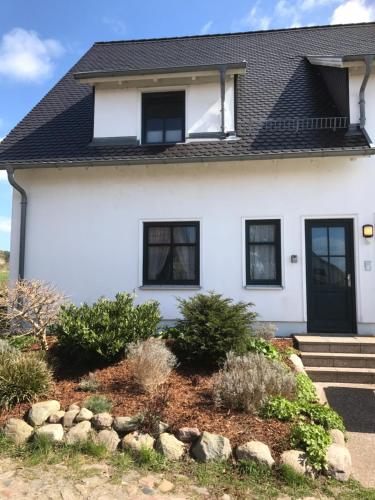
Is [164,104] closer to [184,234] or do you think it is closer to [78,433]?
[184,234]

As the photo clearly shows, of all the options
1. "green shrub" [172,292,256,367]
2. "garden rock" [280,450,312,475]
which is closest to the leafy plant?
"green shrub" [172,292,256,367]

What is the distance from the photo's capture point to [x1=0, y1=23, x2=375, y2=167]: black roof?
→ 7.50 m

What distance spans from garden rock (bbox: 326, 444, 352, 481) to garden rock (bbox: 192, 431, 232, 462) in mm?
899

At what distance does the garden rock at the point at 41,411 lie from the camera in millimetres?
4051

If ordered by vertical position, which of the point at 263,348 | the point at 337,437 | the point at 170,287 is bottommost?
the point at 337,437

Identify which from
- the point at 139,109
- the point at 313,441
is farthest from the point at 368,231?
the point at 139,109

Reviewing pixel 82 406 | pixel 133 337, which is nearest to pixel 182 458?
pixel 82 406

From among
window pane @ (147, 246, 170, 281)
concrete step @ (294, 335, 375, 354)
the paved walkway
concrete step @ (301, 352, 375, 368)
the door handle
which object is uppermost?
window pane @ (147, 246, 170, 281)

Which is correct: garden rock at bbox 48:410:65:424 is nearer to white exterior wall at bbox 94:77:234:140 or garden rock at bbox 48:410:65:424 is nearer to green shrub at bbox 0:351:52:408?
green shrub at bbox 0:351:52:408

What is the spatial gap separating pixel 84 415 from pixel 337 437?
2.64m

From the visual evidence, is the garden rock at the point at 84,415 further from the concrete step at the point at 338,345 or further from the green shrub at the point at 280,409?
the concrete step at the point at 338,345

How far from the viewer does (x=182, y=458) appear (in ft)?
11.6

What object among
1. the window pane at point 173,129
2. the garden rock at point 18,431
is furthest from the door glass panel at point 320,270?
the garden rock at point 18,431

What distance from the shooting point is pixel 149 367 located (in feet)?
15.0
